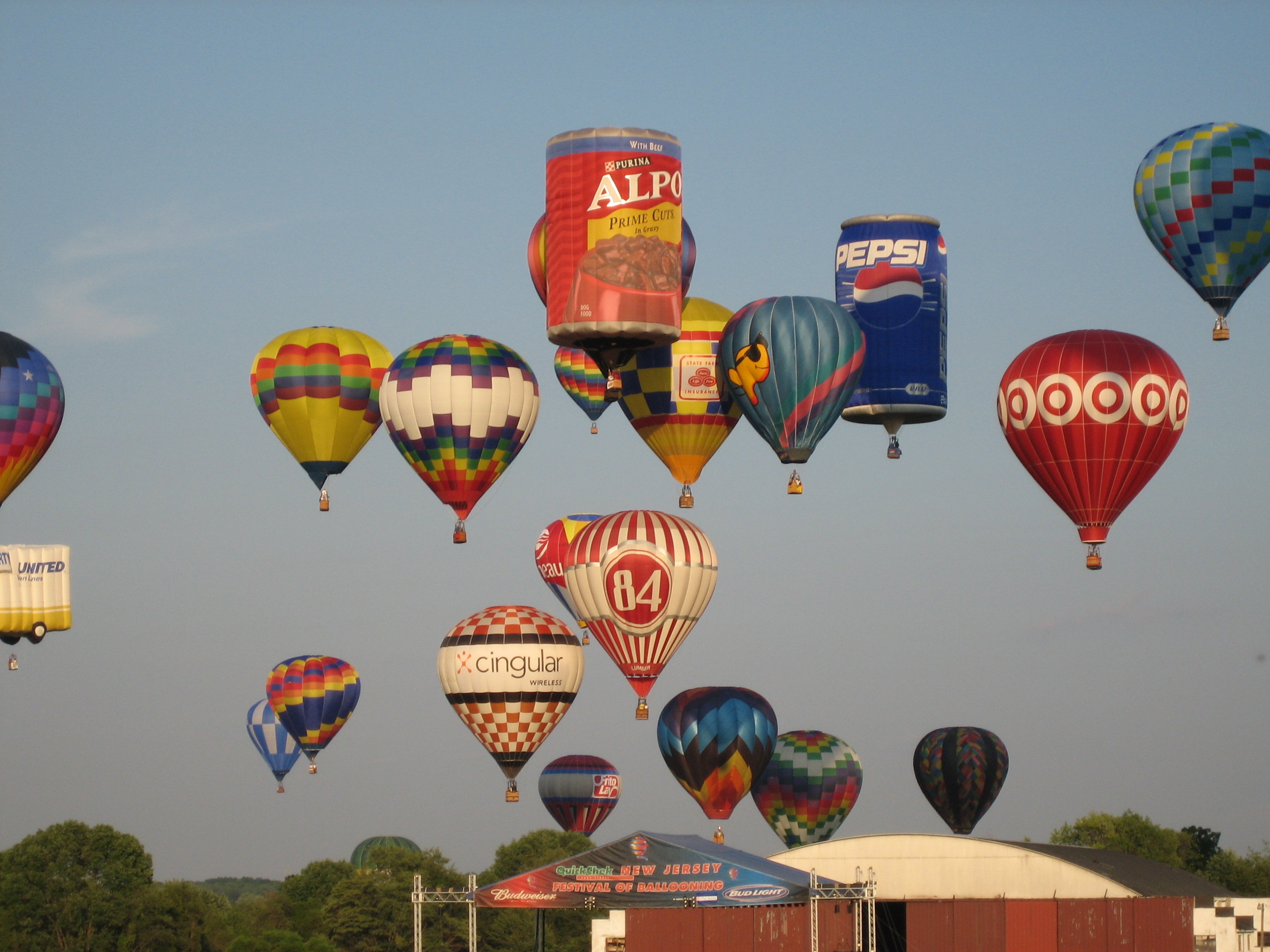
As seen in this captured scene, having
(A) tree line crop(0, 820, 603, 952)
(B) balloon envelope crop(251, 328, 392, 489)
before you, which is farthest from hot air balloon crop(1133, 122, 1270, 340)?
(A) tree line crop(0, 820, 603, 952)

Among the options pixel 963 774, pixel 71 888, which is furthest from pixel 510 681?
pixel 71 888

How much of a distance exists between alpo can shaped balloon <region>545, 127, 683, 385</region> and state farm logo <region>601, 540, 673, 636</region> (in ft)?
25.5

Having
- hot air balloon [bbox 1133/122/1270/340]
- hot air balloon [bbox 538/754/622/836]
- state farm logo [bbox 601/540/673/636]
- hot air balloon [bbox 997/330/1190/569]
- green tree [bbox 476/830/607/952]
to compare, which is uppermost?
hot air balloon [bbox 1133/122/1270/340]

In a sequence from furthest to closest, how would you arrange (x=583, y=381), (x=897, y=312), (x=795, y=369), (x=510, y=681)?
(x=583, y=381) → (x=510, y=681) → (x=897, y=312) → (x=795, y=369)

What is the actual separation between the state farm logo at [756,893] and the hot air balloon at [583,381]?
16.0 m

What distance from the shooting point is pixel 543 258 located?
35188mm

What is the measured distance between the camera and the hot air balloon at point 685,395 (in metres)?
36.4

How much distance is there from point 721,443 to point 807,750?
16843 millimetres

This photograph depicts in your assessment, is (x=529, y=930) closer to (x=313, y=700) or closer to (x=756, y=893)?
(x=313, y=700)

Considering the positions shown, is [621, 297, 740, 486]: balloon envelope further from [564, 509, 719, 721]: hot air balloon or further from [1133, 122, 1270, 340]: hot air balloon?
[1133, 122, 1270, 340]: hot air balloon

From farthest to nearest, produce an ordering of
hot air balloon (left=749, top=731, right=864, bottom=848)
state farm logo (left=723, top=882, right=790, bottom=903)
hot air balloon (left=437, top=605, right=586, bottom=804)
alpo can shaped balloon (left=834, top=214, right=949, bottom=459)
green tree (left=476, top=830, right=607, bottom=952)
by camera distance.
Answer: green tree (left=476, top=830, right=607, bottom=952) < hot air balloon (left=749, top=731, right=864, bottom=848) < hot air balloon (left=437, top=605, right=586, bottom=804) < alpo can shaped balloon (left=834, top=214, right=949, bottom=459) < state farm logo (left=723, top=882, right=790, bottom=903)

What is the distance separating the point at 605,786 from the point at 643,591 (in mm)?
28670

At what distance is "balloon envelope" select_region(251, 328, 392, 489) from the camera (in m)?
41.1

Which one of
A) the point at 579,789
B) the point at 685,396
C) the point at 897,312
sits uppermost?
the point at 897,312
